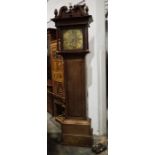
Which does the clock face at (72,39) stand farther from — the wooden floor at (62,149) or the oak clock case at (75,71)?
the wooden floor at (62,149)

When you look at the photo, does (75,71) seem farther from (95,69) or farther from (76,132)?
(76,132)

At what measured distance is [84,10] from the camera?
142 centimetres

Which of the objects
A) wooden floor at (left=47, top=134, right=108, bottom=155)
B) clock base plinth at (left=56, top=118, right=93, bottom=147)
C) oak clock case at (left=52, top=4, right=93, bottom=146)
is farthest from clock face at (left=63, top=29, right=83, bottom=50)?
wooden floor at (left=47, top=134, right=108, bottom=155)

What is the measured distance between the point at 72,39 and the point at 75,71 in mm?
262

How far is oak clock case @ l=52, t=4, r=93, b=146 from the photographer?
144cm

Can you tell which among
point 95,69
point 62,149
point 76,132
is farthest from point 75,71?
point 62,149

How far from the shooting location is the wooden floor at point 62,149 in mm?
1190

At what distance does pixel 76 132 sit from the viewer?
159 centimetres

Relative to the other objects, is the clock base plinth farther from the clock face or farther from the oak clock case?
the clock face

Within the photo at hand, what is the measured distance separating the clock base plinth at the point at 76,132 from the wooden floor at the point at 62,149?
38mm

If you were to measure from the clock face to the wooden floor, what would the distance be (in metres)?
0.72
